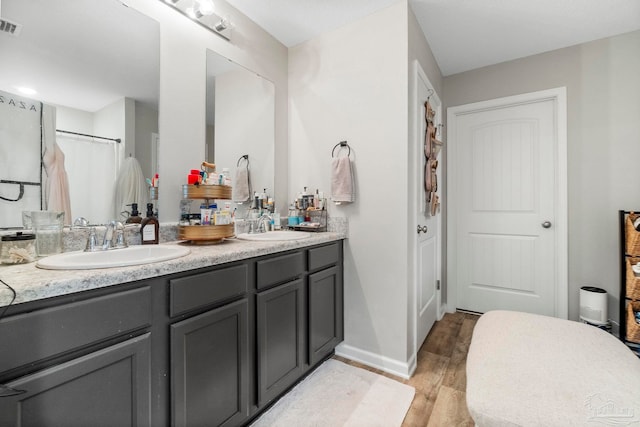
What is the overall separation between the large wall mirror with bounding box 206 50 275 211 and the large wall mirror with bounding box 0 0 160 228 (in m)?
0.36

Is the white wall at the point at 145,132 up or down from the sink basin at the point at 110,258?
up

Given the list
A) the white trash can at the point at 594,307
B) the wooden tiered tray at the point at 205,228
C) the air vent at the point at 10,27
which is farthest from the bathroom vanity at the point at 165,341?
the white trash can at the point at 594,307

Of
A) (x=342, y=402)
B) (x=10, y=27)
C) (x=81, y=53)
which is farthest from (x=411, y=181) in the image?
(x=10, y=27)

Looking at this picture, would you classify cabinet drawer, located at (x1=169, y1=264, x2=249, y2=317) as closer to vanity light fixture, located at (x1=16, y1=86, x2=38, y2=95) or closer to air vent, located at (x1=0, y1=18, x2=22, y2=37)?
vanity light fixture, located at (x1=16, y1=86, x2=38, y2=95)

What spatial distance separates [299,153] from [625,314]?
2683mm

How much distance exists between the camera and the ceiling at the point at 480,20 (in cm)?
190

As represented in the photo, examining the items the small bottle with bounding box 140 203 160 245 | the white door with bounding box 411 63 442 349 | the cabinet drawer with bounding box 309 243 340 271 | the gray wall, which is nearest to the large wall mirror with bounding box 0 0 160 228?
the small bottle with bounding box 140 203 160 245

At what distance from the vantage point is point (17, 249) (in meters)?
0.98

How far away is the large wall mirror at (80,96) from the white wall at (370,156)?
1.14 m

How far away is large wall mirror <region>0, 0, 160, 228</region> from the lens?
1.12 m

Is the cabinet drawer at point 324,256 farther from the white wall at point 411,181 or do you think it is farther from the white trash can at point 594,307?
the white trash can at point 594,307

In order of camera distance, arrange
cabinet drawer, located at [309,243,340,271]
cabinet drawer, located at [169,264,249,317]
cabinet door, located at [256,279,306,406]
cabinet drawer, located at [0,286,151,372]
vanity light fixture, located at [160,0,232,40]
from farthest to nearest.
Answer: cabinet drawer, located at [309,243,340,271] → vanity light fixture, located at [160,0,232,40] → cabinet door, located at [256,279,306,406] → cabinet drawer, located at [169,264,249,317] → cabinet drawer, located at [0,286,151,372]

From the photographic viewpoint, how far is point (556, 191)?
2467mm

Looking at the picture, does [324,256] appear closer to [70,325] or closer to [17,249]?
[70,325]
